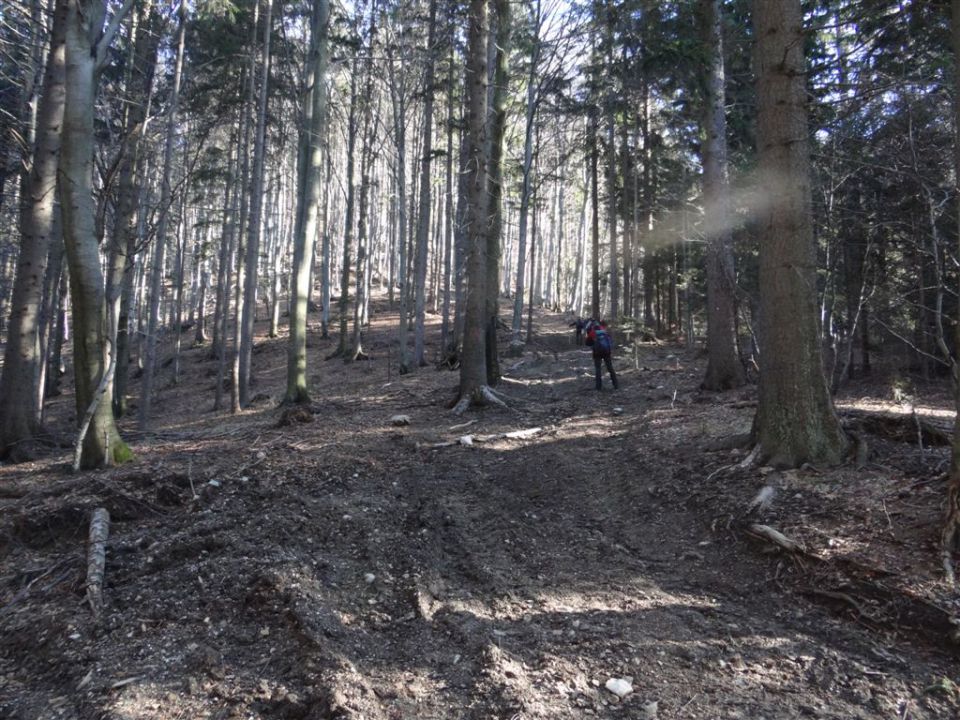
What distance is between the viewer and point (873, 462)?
5633mm

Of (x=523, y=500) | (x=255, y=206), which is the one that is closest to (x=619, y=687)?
(x=523, y=500)

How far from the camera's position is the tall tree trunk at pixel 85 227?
6.42 m

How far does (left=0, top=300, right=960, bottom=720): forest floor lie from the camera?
3338 mm

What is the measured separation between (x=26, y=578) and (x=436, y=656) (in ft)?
10.6

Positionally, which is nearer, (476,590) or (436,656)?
(436,656)

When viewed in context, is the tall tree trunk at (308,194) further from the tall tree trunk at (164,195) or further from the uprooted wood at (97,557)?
the uprooted wood at (97,557)

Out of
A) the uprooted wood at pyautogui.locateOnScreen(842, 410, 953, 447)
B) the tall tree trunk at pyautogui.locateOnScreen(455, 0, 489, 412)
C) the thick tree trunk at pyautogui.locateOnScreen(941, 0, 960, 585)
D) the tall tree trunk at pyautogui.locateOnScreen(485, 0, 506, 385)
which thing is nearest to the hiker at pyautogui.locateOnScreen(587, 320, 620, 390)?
the tall tree trunk at pyautogui.locateOnScreen(485, 0, 506, 385)

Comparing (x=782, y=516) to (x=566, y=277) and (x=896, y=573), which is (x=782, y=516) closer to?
(x=896, y=573)

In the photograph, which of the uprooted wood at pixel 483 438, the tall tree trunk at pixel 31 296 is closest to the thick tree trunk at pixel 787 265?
the uprooted wood at pixel 483 438

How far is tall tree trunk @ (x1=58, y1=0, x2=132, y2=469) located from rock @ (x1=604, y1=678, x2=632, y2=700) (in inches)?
232

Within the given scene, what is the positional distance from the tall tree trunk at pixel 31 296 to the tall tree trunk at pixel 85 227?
5.94 feet

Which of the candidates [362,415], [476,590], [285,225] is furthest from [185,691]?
[285,225]

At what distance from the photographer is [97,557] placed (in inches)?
179

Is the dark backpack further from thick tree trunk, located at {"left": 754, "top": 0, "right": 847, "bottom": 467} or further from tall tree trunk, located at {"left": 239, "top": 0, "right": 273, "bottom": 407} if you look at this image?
tall tree trunk, located at {"left": 239, "top": 0, "right": 273, "bottom": 407}
